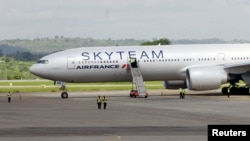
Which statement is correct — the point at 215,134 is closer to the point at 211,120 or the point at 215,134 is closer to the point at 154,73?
the point at 211,120

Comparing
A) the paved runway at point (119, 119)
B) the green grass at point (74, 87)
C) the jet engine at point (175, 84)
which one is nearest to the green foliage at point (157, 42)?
the green grass at point (74, 87)

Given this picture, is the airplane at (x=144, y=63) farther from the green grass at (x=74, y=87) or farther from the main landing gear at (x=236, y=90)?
the green grass at (x=74, y=87)

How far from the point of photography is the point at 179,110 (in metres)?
46.7

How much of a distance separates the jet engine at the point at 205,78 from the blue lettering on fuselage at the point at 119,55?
364 centimetres

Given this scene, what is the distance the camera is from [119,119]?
A: 4012cm

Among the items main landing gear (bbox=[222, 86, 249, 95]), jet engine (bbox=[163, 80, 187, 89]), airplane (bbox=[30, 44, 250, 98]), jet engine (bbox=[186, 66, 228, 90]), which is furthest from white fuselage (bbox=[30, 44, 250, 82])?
main landing gear (bbox=[222, 86, 249, 95])

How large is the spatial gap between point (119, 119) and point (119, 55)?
23977 mm

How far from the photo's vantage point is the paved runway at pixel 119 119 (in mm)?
31234

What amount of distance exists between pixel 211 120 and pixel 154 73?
25.9 m

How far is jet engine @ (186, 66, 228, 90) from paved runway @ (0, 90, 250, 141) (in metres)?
3.66

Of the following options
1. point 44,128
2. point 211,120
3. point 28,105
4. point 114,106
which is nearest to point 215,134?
point 44,128

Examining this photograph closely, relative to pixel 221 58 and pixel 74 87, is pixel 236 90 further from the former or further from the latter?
pixel 74 87

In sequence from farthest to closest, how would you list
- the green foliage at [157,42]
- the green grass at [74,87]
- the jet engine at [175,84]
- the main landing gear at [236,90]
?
the green foliage at [157,42]
the green grass at [74,87]
the jet engine at [175,84]
the main landing gear at [236,90]

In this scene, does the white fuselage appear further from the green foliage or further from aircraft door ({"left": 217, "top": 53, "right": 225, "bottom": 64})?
the green foliage
